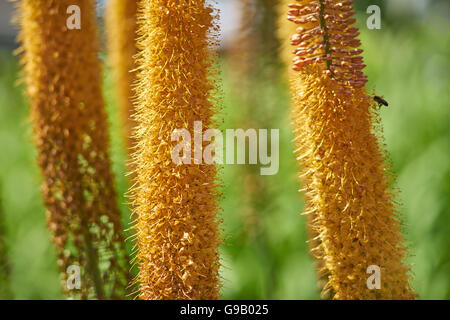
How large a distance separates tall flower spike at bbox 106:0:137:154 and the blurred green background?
1.9 inches

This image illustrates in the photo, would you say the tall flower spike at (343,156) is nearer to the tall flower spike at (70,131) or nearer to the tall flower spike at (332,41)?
the tall flower spike at (332,41)

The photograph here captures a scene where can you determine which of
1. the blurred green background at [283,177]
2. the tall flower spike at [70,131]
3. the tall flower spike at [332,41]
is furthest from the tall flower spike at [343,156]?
the tall flower spike at [70,131]

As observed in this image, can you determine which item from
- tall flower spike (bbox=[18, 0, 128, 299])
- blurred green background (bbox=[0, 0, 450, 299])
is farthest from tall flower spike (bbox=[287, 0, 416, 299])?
tall flower spike (bbox=[18, 0, 128, 299])

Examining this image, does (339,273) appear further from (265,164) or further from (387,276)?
(265,164)

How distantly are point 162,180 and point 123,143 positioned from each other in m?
0.20

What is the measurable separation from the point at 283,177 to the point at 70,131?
0.44 metres

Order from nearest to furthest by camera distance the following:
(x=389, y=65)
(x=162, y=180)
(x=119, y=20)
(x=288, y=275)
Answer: (x=162, y=180) < (x=119, y=20) < (x=288, y=275) < (x=389, y=65)

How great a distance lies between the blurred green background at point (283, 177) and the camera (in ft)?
2.27

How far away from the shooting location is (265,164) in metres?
0.67

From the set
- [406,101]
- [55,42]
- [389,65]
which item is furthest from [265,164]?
[389,65]

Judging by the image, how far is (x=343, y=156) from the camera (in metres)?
0.48

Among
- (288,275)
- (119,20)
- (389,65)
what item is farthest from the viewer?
(389,65)

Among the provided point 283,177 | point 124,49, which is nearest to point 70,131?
point 124,49

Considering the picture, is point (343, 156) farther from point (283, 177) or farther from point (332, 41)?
point (283, 177)
